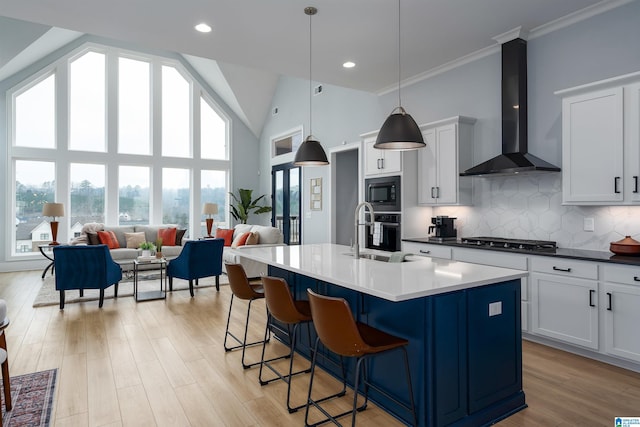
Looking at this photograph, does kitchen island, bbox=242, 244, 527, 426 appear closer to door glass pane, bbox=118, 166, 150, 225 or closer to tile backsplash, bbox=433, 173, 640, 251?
tile backsplash, bbox=433, 173, 640, 251

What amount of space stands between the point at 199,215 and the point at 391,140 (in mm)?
7884

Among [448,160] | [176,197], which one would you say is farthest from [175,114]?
[448,160]

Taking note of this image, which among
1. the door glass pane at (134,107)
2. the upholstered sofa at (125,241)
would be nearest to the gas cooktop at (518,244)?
the upholstered sofa at (125,241)

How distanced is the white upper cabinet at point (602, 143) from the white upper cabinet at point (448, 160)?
→ 1.10m

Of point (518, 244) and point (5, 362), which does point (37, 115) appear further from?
point (518, 244)

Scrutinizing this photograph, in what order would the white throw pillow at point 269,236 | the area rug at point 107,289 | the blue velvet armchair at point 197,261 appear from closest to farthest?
1. the area rug at point 107,289
2. the blue velvet armchair at point 197,261
3. the white throw pillow at point 269,236

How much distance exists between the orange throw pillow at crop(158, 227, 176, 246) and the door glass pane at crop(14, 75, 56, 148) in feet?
10.1

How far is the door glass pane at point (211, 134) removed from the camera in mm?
9773

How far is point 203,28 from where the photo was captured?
383 centimetres

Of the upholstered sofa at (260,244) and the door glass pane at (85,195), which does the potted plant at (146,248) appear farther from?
the door glass pane at (85,195)

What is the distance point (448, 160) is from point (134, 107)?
7.66 metres

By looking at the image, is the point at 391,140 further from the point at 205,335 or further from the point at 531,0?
the point at 205,335

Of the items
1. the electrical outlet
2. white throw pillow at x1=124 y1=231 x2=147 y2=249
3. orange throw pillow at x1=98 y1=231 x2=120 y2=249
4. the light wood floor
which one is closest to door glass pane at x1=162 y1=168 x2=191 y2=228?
white throw pillow at x1=124 y1=231 x2=147 y2=249

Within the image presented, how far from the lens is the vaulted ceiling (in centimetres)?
337
